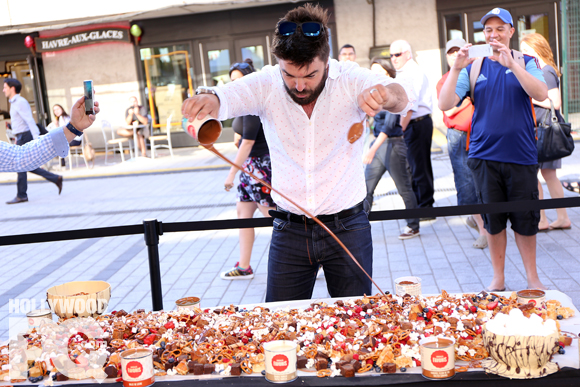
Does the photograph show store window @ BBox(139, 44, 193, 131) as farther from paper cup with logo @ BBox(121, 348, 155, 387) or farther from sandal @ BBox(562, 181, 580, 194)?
paper cup with logo @ BBox(121, 348, 155, 387)

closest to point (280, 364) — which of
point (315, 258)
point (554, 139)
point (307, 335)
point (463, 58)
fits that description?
point (307, 335)

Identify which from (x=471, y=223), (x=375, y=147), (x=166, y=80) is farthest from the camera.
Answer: (x=166, y=80)

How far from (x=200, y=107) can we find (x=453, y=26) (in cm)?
1344

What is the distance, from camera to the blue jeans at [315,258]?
254 cm

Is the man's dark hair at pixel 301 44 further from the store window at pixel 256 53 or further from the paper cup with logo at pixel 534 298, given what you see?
the store window at pixel 256 53

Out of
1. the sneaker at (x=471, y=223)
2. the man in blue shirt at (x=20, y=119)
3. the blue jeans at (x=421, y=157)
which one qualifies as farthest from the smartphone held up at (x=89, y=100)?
the man in blue shirt at (x=20, y=119)

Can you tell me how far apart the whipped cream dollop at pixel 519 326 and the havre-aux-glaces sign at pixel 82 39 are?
15247 mm

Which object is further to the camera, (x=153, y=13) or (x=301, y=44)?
(x=153, y=13)

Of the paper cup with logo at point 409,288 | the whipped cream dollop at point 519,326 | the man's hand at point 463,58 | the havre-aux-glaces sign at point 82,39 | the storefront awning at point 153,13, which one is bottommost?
the paper cup with logo at point 409,288

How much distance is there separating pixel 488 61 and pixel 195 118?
2523mm

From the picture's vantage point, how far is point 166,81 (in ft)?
51.8

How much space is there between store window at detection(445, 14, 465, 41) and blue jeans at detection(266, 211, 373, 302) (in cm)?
1285

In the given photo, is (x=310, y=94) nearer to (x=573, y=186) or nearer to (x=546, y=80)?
(x=573, y=186)

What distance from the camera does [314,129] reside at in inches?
95.3
